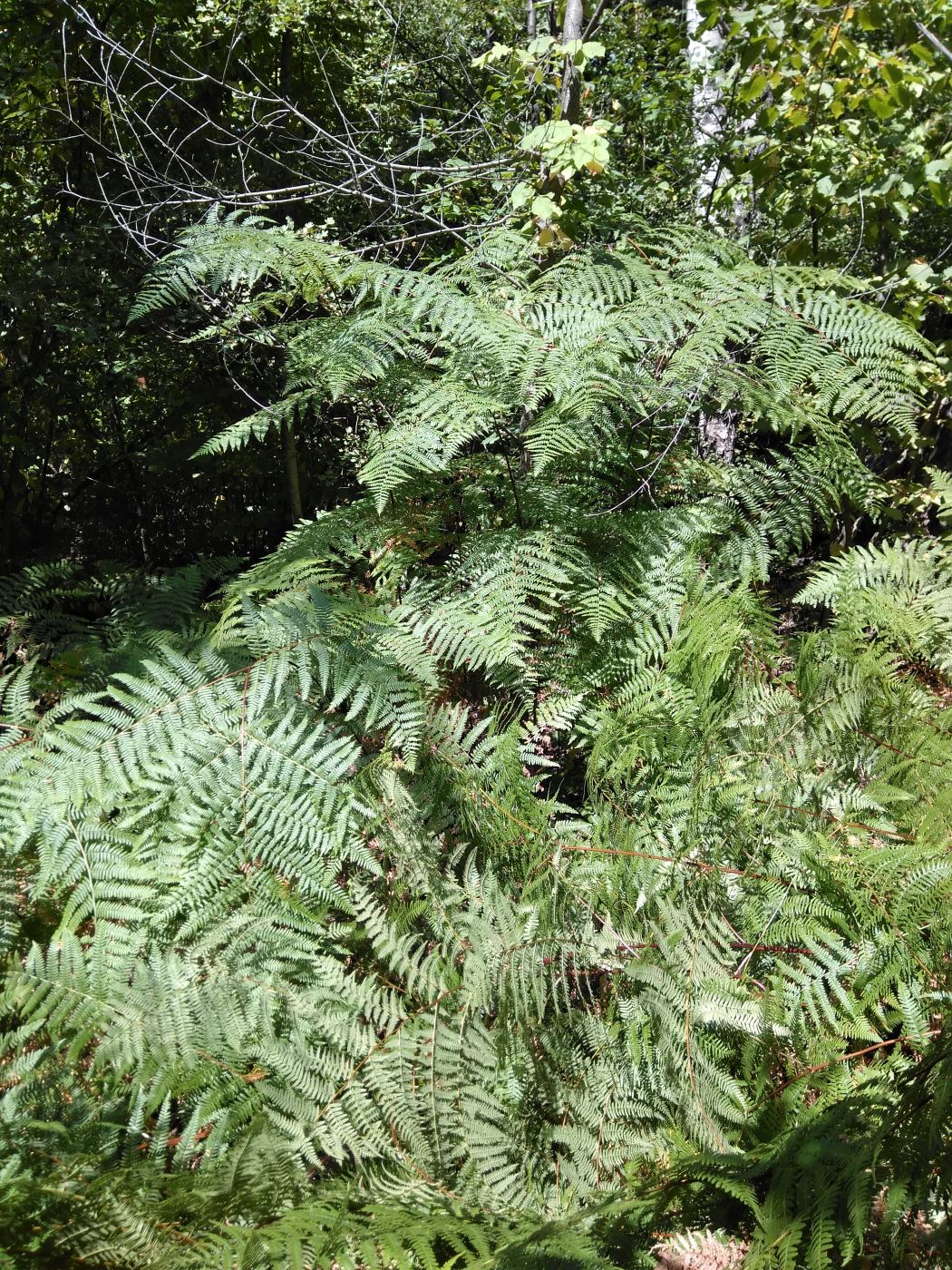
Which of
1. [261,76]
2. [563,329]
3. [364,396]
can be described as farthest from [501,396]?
[261,76]

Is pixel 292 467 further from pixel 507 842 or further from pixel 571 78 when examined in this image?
pixel 507 842

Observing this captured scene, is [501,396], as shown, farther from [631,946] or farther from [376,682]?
[631,946]

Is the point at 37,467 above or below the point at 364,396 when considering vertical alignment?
below

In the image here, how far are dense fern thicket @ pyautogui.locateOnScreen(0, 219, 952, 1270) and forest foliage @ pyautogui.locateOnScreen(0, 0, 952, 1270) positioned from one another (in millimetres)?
12

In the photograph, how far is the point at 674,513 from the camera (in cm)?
273

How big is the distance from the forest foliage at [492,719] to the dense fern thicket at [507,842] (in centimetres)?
1

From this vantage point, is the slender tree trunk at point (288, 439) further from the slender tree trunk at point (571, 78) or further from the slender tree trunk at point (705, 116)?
the slender tree trunk at point (705, 116)

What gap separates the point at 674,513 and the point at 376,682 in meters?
1.22

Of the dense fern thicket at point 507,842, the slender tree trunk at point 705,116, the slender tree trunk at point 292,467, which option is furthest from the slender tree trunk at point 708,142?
the slender tree trunk at point 292,467

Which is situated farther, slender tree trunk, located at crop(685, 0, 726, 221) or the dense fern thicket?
slender tree trunk, located at crop(685, 0, 726, 221)

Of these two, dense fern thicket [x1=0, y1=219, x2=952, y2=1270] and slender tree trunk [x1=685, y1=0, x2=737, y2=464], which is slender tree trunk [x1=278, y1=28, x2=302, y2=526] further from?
slender tree trunk [x1=685, y1=0, x2=737, y2=464]

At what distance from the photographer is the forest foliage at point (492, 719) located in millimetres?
1348

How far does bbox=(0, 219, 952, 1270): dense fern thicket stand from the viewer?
1.27m

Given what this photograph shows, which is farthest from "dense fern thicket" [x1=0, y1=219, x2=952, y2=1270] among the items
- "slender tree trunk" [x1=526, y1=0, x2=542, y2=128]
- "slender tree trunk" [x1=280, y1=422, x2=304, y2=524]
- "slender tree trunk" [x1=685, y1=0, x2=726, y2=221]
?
"slender tree trunk" [x1=685, y1=0, x2=726, y2=221]
